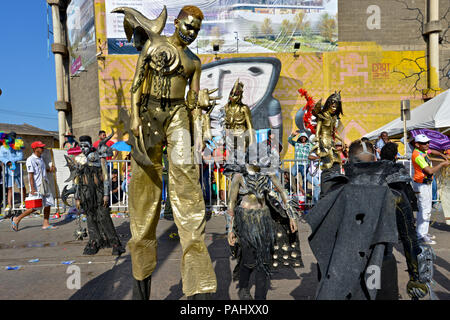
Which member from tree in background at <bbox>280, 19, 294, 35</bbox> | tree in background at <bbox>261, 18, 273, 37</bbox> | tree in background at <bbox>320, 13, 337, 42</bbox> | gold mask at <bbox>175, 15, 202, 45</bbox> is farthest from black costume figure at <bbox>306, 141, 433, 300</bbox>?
tree in background at <bbox>320, 13, 337, 42</bbox>

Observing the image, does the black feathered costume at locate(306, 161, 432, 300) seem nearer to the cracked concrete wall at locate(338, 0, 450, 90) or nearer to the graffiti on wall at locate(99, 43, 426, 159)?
the graffiti on wall at locate(99, 43, 426, 159)

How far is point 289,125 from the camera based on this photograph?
45.0 ft

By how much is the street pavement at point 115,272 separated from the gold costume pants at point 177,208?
2.63 feet

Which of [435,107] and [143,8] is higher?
[143,8]

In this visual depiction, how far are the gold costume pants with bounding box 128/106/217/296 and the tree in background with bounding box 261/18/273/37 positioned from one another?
41.0 feet

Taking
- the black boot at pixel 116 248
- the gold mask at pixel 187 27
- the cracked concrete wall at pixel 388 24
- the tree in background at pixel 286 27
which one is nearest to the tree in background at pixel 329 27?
the cracked concrete wall at pixel 388 24

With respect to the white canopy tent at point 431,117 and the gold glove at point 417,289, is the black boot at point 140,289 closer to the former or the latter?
the gold glove at point 417,289

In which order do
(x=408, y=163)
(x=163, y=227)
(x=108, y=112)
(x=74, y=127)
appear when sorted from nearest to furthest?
(x=163, y=227), (x=408, y=163), (x=108, y=112), (x=74, y=127)

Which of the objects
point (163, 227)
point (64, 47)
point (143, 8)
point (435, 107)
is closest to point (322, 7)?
point (435, 107)

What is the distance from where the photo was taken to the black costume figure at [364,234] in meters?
1.99

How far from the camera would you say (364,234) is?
2.01 metres

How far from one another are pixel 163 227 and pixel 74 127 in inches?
497

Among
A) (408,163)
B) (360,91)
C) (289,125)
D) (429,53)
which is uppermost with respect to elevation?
(429,53)

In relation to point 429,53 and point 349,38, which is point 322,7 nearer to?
point 349,38
